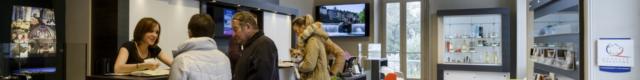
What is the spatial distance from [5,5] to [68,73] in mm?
601

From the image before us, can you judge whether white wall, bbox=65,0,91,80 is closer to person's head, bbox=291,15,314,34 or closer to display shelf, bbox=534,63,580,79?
person's head, bbox=291,15,314,34

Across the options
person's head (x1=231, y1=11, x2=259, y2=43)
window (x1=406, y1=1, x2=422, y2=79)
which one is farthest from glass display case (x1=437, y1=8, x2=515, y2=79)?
person's head (x1=231, y1=11, x2=259, y2=43)

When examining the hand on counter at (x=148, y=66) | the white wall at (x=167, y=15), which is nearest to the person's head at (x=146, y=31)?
the hand on counter at (x=148, y=66)

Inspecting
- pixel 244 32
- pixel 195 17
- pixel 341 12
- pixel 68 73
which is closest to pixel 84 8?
pixel 68 73

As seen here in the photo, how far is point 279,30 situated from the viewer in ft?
20.4

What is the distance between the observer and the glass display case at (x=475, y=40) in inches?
281

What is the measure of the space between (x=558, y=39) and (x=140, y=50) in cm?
189

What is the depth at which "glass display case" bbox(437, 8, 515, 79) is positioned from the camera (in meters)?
7.14

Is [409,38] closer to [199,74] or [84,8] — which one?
[84,8]

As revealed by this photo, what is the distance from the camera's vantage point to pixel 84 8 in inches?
143

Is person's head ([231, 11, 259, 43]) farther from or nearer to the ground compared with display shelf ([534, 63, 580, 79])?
farther from the ground

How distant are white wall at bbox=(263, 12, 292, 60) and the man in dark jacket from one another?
3.05m

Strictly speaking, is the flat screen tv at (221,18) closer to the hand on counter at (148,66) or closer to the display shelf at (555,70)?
the hand on counter at (148,66)

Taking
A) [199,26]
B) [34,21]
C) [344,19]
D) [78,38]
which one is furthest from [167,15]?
[344,19]
